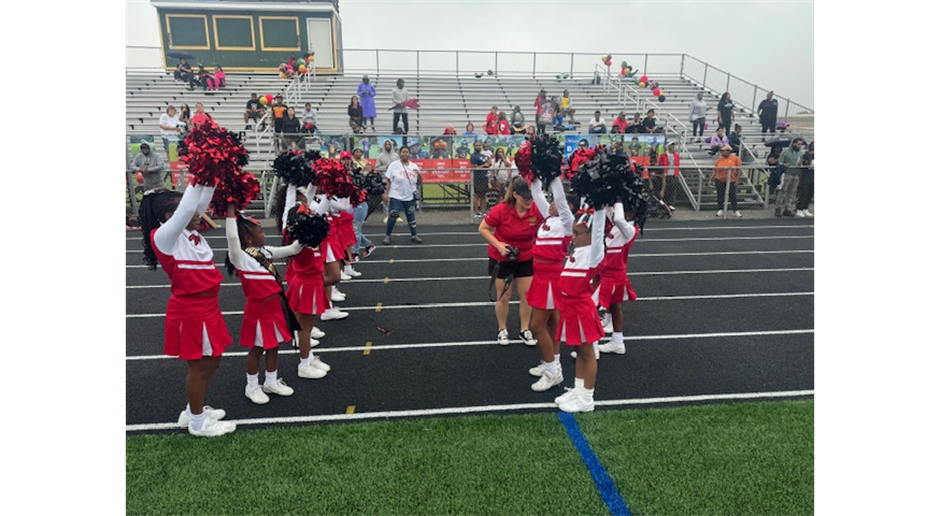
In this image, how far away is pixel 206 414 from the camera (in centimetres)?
436

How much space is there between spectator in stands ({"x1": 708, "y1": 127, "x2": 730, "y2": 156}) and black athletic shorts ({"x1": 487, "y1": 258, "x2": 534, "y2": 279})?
47.1ft

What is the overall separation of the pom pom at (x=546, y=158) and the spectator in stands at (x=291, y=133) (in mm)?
11412

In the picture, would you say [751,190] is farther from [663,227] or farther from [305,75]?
[305,75]

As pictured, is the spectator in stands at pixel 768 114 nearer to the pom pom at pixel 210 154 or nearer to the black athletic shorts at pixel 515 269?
the black athletic shorts at pixel 515 269

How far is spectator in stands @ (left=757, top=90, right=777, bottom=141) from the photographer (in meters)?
Answer: 19.2

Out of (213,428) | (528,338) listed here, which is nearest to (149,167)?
(213,428)

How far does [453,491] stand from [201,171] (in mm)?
2634

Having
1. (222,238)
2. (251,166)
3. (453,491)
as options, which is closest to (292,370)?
(453,491)

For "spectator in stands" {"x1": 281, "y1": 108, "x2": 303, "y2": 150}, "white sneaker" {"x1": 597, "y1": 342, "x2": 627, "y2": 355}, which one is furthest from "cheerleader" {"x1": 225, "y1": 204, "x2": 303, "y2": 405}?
"spectator in stands" {"x1": 281, "y1": 108, "x2": 303, "y2": 150}

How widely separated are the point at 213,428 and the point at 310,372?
1.16 m

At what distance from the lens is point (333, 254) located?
6129mm

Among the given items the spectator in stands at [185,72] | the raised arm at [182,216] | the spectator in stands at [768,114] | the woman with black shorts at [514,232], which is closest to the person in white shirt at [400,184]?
the woman with black shorts at [514,232]

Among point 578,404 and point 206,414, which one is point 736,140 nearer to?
point 578,404

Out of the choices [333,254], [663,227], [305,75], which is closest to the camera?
[333,254]
